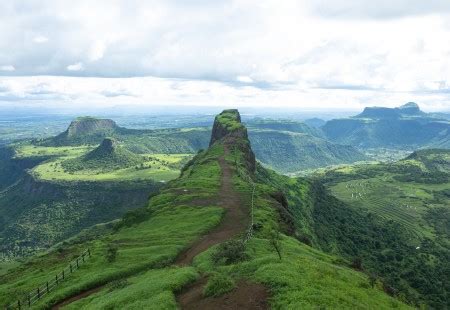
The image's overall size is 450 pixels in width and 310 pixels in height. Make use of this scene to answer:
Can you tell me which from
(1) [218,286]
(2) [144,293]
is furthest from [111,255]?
(1) [218,286]

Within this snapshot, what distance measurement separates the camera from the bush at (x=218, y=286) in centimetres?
5108

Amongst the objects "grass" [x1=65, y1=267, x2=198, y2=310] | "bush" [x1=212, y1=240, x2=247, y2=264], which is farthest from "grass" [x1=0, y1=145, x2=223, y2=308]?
"bush" [x1=212, y1=240, x2=247, y2=264]

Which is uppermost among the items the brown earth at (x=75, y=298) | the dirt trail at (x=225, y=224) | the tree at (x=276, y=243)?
the tree at (x=276, y=243)

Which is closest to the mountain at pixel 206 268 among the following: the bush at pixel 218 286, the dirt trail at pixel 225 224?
the bush at pixel 218 286

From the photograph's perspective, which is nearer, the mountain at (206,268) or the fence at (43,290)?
the mountain at (206,268)

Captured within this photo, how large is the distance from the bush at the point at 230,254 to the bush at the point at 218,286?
12439 mm

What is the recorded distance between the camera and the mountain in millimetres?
50469

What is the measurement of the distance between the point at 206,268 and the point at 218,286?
13.5 meters

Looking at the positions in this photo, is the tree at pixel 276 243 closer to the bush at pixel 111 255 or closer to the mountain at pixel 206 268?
the mountain at pixel 206 268

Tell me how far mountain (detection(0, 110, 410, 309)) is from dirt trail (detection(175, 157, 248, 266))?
0.71ft

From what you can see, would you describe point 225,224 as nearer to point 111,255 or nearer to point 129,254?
point 129,254

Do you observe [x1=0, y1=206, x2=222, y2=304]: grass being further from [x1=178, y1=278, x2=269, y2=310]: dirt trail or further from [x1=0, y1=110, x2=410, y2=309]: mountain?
[x1=178, y1=278, x2=269, y2=310]: dirt trail

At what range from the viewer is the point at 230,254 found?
66.9 metres

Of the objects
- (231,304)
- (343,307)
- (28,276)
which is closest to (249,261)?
(231,304)
